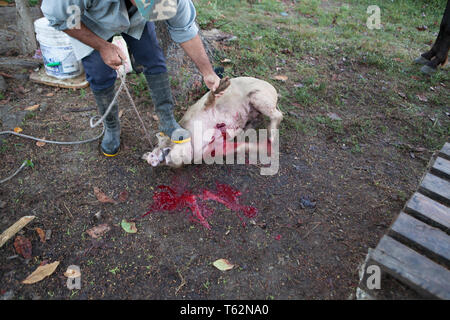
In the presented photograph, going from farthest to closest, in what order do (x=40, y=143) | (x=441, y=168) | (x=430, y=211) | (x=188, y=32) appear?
(x=40, y=143), (x=188, y=32), (x=441, y=168), (x=430, y=211)

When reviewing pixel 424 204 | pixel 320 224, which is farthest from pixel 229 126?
pixel 424 204

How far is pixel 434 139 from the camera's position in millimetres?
3094

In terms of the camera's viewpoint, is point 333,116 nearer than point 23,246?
No

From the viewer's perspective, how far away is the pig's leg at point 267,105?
2.88m

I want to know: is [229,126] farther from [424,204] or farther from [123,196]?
[424,204]

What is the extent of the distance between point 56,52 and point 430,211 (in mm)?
3743

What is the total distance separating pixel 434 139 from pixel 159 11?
9.63 ft

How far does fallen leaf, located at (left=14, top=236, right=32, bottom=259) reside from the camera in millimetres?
2000

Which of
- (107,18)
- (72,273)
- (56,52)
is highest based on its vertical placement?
(107,18)

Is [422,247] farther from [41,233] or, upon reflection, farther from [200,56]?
[41,233]

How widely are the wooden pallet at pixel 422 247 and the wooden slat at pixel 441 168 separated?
5 cm

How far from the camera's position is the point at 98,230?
2.17 metres

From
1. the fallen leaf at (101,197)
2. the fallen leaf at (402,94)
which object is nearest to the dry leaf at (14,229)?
the fallen leaf at (101,197)

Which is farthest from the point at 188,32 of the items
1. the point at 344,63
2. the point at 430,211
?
the point at 344,63
